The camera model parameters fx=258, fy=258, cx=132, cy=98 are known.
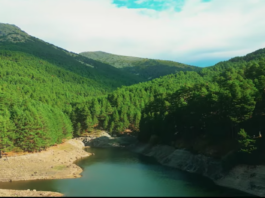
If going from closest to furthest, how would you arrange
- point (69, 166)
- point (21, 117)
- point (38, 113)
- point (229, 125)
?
1. point (229, 125)
2. point (69, 166)
3. point (21, 117)
4. point (38, 113)

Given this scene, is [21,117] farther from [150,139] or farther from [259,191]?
[259,191]

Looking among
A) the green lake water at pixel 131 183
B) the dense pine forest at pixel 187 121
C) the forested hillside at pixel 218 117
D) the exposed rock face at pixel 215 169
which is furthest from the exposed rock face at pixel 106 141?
the green lake water at pixel 131 183

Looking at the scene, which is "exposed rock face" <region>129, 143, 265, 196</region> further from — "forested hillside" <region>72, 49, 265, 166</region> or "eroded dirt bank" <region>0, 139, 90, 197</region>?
"eroded dirt bank" <region>0, 139, 90, 197</region>

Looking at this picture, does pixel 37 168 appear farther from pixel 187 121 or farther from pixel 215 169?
pixel 187 121

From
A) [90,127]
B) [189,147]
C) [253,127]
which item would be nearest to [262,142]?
[253,127]

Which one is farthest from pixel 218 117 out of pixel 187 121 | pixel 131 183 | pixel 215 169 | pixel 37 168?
pixel 37 168

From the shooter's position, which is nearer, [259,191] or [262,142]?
[259,191]

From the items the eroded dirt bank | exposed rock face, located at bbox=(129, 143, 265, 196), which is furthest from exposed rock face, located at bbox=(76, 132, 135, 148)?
the eroded dirt bank
